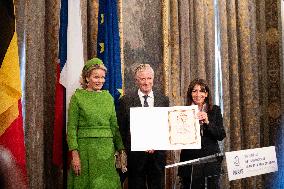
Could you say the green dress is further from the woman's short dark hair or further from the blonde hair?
the woman's short dark hair

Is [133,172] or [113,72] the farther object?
[113,72]

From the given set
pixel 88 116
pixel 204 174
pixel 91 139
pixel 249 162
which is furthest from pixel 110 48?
pixel 249 162

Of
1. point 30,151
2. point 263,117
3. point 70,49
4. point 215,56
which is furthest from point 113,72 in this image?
point 263,117

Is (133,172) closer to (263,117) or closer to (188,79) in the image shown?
(188,79)

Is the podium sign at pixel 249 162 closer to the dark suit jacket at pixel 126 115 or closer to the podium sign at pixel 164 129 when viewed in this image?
→ the podium sign at pixel 164 129

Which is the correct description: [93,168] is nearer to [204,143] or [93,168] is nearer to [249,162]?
[204,143]

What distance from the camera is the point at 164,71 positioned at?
5.12 meters

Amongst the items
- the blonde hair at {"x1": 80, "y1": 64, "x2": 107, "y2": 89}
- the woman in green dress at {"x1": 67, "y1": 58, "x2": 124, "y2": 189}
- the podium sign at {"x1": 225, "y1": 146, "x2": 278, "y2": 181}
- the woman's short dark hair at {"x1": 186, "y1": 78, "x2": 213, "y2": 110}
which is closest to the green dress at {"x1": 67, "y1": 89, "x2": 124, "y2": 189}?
the woman in green dress at {"x1": 67, "y1": 58, "x2": 124, "y2": 189}

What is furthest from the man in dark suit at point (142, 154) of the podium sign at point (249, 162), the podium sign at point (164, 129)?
the podium sign at point (249, 162)

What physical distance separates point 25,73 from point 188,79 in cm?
205

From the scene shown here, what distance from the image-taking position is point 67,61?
13.0 feet

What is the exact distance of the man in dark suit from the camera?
362 centimetres

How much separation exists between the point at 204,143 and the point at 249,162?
419 mm

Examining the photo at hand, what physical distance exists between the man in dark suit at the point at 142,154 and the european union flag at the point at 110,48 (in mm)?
622
